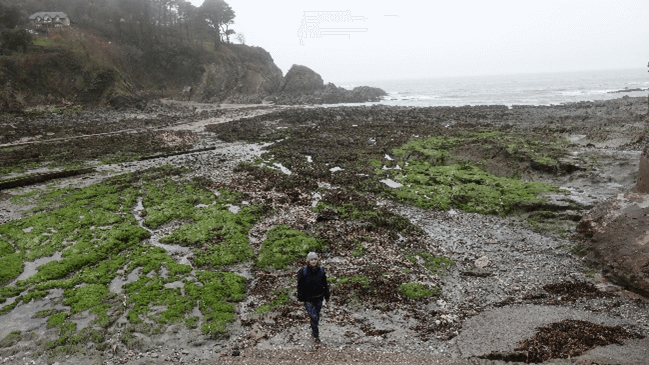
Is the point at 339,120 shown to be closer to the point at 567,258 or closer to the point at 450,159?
the point at 450,159

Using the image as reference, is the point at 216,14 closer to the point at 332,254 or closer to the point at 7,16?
the point at 7,16

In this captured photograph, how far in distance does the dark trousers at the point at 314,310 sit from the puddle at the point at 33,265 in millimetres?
12638

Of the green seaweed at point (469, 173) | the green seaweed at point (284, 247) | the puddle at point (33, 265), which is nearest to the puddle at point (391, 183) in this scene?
the green seaweed at point (469, 173)

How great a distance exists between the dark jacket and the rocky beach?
1.62 m

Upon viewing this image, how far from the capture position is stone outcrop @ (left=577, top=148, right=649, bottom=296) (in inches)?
571

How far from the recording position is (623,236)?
53.4 ft

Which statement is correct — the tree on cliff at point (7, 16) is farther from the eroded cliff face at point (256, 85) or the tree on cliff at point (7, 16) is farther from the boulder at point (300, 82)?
the boulder at point (300, 82)

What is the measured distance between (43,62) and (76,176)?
53.6 meters

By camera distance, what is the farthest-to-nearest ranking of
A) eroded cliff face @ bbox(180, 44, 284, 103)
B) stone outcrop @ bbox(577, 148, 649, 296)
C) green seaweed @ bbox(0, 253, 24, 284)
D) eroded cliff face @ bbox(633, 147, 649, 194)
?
1. eroded cliff face @ bbox(180, 44, 284, 103)
2. eroded cliff face @ bbox(633, 147, 649, 194)
3. green seaweed @ bbox(0, 253, 24, 284)
4. stone outcrop @ bbox(577, 148, 649, 296)

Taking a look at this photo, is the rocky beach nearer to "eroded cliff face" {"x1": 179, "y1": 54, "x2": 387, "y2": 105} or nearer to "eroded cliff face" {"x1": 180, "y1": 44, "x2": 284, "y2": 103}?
"eroded cliff face" {"x1": 180, "y1": 44, "x2": 284, "y2": 103}

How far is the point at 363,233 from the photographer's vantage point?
66.7ft

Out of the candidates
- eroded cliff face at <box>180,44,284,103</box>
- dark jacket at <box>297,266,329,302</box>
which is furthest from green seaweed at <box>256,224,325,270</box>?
eroded cliff face at <box>180,44,284,103</box>

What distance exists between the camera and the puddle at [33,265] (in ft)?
51.9

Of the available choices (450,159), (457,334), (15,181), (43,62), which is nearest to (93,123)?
(43,62)
